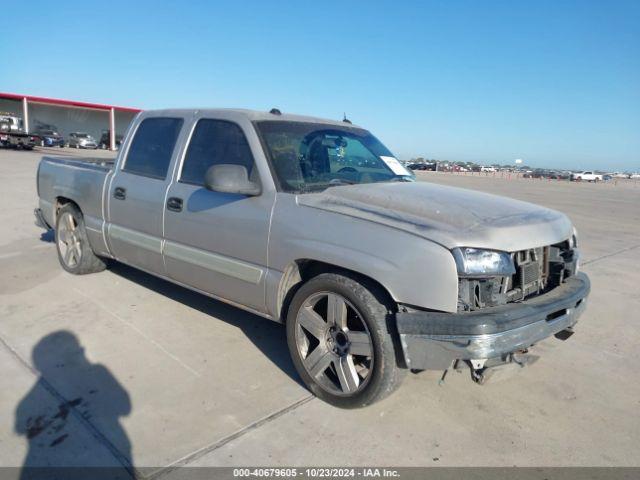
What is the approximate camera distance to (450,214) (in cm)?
295

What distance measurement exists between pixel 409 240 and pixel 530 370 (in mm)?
1738

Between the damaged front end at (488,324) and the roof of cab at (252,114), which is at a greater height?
the roof of cab at (252,114)

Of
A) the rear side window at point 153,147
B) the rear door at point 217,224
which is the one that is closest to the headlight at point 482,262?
the rear door at point 217,224

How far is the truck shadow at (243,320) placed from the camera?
12.2ft

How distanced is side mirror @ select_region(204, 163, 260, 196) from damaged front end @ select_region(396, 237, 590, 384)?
1372 mm

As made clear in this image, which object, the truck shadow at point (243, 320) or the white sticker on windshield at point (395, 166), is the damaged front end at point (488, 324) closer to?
the truck shadow at point (243, 320)

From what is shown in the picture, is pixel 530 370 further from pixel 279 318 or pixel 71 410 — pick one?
pixel 71 410

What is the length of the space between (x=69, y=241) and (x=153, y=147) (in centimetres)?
193

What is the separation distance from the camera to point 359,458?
259 cm

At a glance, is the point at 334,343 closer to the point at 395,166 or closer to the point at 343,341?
the point at 343,341

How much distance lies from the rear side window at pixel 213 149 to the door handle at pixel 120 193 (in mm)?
821

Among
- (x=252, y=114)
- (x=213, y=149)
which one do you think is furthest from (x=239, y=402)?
(x=252, y=114)

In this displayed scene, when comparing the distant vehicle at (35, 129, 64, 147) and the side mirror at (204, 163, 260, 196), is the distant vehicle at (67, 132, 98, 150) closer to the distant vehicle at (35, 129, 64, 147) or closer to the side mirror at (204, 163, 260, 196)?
the distant vehicle at (35, 129, 64, 147)

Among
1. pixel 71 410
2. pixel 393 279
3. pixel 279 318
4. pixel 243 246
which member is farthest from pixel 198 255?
pixel 393 279
